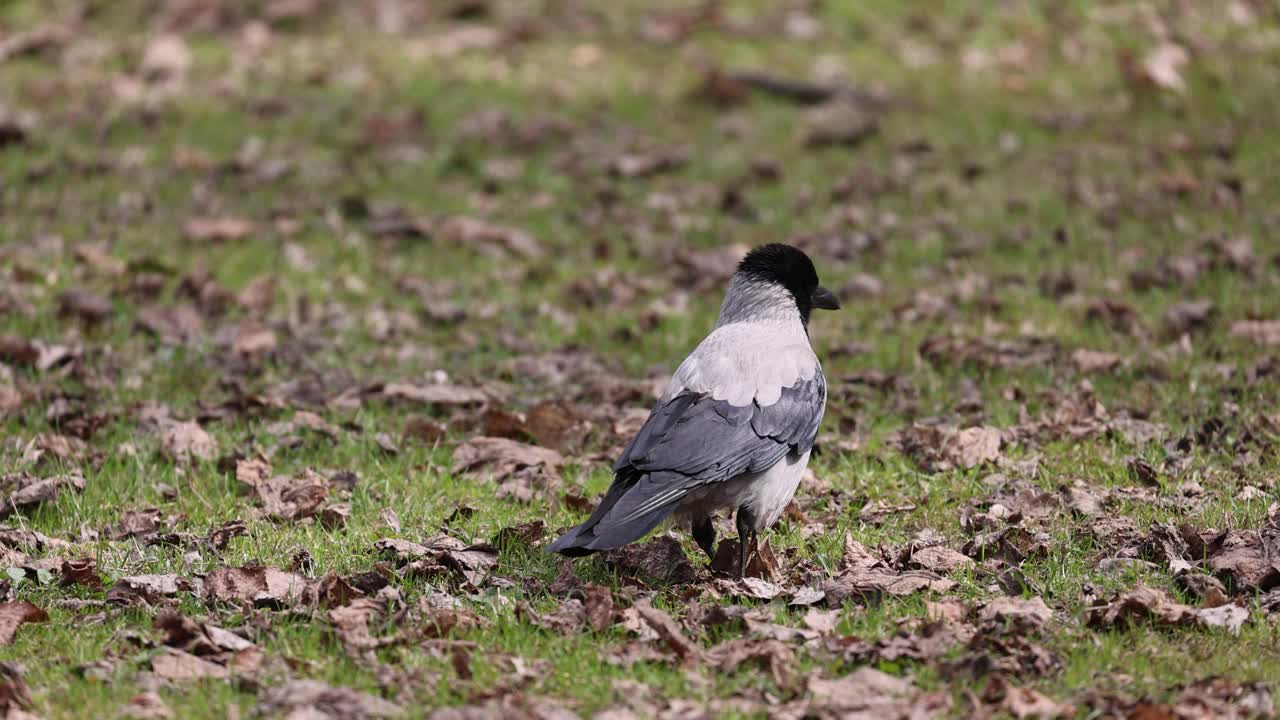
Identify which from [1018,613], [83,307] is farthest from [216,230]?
[1018,613]

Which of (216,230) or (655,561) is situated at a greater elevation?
(655,561)

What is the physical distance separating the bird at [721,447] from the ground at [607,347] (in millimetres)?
220

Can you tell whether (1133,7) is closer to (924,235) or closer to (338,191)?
(924,235)

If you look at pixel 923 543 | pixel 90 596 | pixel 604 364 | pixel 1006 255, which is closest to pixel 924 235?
pixel 1006 255

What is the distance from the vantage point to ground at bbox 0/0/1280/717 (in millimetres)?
5172

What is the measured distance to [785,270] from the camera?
7105 millimetres

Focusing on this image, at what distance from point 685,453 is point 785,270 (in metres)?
1.49

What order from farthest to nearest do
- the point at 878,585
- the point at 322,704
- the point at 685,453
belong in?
the point at 685,453, the point at 878,585, the point at 322,704

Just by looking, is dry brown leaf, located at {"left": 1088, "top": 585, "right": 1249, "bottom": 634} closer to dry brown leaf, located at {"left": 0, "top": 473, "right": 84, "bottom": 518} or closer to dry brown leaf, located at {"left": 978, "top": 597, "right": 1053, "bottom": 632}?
dry brown leaf, located at {"left": 978, "top": 597, "right": 1053, "bottom": 632}

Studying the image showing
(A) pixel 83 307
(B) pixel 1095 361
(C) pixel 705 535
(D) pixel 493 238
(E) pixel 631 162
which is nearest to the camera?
(C) pixel 705 535

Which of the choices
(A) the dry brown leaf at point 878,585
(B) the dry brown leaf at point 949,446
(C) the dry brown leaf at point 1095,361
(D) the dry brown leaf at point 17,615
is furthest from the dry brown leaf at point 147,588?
(C) the dry brown leaf at point 1095,361

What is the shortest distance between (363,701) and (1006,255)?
7314 millimetres

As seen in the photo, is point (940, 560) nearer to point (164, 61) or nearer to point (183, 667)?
point (183, 667)

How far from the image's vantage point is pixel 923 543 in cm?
628
